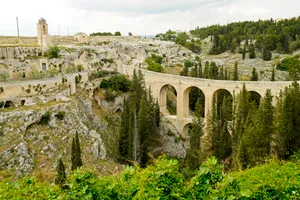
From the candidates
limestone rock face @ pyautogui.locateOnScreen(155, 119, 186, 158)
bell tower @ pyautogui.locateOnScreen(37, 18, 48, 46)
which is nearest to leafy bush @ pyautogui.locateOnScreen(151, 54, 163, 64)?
bell tower @ pyautogui.locateOnScreen(37, 18, 48, 46)

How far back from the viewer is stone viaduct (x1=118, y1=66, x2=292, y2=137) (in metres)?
30.9

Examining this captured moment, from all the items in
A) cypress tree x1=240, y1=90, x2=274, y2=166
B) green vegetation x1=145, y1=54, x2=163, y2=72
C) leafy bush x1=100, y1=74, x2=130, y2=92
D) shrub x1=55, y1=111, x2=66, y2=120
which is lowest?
cypress tree x1=240, y1=90, x2=274, y2=166

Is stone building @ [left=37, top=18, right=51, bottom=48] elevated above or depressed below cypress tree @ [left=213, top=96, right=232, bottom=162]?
above

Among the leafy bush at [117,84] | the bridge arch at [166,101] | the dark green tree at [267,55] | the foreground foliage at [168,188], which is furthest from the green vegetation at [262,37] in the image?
the foreground foliage at [168,188]

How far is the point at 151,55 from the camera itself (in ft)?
187

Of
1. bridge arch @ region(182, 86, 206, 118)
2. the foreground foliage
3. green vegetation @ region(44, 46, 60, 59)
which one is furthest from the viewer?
green vegetation @ region(44, 46, 60, 59)

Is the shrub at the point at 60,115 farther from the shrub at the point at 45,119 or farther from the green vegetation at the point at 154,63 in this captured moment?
the green vegetation at the point at 154,63

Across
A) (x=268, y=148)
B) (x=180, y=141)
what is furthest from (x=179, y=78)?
(x=268, y=148)

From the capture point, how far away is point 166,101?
4209 centimetres

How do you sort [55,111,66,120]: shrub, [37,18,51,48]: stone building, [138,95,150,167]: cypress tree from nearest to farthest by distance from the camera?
[55,111,66,120]: shrub → [138,95,150,167]: cypress tree → [37,18,51,48]: stone building

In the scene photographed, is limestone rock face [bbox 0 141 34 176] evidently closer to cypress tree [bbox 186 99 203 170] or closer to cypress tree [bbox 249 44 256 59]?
cypress tree [bbox 186 99 203 170]

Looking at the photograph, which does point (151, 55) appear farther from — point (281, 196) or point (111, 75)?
point (281, 196)

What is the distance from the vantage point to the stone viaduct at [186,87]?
30906mm

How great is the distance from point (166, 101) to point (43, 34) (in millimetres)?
20602
